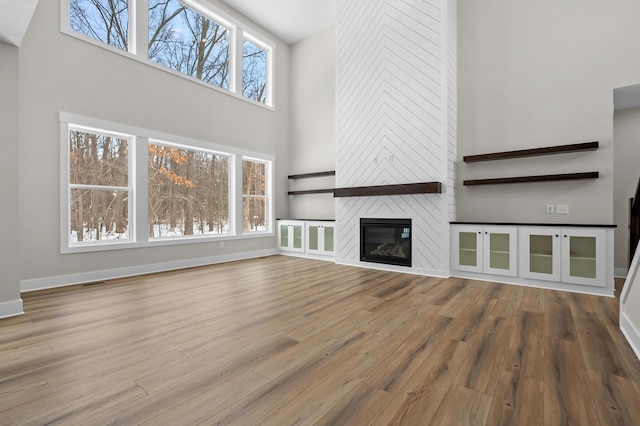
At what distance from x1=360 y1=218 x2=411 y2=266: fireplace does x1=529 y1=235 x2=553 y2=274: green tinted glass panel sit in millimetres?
1564

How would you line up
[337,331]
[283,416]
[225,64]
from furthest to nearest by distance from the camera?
[225,64] → [337,331] → [283,416]

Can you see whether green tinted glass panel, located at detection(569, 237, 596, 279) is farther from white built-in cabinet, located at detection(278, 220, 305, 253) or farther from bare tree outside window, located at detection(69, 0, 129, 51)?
bare tree outside window, located at detection(69, 0, 129, 51)

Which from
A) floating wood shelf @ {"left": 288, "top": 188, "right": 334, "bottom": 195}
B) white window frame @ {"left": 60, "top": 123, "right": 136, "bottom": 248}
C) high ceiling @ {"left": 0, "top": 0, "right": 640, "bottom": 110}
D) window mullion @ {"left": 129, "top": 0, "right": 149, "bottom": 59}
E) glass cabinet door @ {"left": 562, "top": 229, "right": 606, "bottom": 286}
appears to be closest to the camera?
glass cabinet door @ {"left": 562, "top": 229, "right": 606, "bottom": 286}

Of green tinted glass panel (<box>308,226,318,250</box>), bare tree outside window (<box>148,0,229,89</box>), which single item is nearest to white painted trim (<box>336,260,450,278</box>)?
green tinted glass panel (<box>308,226,318,250</box>)

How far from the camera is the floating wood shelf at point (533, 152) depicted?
3761 millimetres

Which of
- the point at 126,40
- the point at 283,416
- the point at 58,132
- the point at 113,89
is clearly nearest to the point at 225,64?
the point at 126,40

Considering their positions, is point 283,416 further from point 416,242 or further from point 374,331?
point 416,242

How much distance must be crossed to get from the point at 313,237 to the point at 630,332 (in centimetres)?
458

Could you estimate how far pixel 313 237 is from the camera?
6.07 m

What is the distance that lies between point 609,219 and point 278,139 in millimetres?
5823

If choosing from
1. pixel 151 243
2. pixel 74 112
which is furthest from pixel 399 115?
pixel 74 112

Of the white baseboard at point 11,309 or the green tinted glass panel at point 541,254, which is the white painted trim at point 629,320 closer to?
the green tinted glass panel at point 541,254

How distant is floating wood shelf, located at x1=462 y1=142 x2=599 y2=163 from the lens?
12.3 ft

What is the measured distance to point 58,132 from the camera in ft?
12.4
